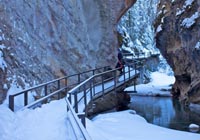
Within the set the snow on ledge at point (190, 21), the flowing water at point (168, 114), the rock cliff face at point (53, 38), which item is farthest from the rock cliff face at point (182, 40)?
the rock cliff face at point (53, 38)

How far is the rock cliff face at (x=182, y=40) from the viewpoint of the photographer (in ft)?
70.1

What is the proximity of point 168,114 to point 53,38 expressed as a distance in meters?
7.48

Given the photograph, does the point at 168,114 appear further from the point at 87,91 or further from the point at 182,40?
the point at 182,40

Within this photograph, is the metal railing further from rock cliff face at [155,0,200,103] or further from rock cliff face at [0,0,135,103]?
rock cliff face at [155,0,200,103]

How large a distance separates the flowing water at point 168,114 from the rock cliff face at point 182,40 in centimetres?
127

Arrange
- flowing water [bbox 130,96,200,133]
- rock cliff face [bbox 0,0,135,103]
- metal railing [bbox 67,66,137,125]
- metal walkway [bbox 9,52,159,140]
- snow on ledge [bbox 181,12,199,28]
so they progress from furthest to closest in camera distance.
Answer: snow on ledge [bbox 181,12,199,28]
flowing water [bbox 130,96,200,133]
rock cliff face [bbox 0,0,135,103]
metal walkway [bbox 9,52,159,140]
metal railing [bbox 67,66,137,125]

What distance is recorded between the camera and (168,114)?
61.7 ft

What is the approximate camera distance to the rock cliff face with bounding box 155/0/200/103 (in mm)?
21375

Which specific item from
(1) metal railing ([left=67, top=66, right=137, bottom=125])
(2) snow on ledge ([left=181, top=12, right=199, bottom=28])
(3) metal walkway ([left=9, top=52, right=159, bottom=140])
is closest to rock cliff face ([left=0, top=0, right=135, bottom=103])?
(3) metal walkway ([left=9, top=52, right=159, bottom=140])

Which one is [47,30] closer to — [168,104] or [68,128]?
[68,128]

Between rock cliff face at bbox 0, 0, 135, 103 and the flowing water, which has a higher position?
rock cliff face at bbox 0, 0, 135, 103

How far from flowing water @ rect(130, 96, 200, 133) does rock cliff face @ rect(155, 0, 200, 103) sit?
1269 millimetres

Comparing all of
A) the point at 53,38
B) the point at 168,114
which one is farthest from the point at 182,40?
the point at 53,38

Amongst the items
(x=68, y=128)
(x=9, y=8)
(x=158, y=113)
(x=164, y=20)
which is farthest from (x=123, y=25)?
(x=68, y=128)
